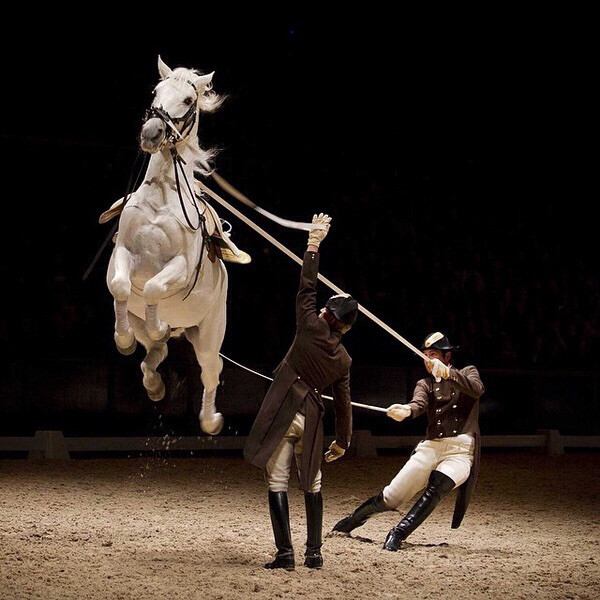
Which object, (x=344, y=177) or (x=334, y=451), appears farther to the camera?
(x=344, y=177)

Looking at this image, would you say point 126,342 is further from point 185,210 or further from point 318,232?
point 318,232

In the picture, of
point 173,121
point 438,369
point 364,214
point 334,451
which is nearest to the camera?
point 173,121

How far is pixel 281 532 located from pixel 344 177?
37.9ft

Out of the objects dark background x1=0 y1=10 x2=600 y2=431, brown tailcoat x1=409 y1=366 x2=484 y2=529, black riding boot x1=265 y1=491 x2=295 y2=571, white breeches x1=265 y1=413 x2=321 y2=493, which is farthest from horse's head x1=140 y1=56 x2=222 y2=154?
dark background x1=0 y1=10 x2=600 y2=431

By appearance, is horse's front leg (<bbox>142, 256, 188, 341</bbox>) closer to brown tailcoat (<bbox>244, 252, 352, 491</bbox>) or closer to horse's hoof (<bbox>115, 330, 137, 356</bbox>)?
horse's hoof (<bbox>115, 330, 137, 356</bbox>)

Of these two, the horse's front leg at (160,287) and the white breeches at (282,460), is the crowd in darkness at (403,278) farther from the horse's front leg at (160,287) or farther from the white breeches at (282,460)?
the white breeches at (282,460)

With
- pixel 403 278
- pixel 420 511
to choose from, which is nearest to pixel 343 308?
pixel 420 511

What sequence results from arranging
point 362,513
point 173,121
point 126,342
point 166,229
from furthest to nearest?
point 362,513, point 126,342, point 166,229, point 173,121

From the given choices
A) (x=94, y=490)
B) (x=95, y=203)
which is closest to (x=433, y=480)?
Result: (x=94, y=490)

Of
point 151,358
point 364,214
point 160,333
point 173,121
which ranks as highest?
point 364,214

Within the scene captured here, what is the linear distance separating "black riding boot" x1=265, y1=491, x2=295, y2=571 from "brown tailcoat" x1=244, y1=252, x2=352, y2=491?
7.1 inches

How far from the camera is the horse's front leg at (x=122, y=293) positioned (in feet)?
18.4

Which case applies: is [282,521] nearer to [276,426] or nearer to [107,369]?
[276,426]

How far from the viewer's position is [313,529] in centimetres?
606
